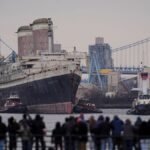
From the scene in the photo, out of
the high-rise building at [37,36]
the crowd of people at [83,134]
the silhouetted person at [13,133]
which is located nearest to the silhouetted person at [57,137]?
the crowd of people at [83,134]

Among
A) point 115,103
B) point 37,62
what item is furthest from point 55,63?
point 115,103

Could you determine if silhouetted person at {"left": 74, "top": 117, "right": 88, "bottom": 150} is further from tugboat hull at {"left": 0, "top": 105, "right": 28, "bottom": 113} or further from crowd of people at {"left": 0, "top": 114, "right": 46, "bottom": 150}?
tugboat hull at {"left": 0, "top": 105, "right": 28, "bottom": 113}

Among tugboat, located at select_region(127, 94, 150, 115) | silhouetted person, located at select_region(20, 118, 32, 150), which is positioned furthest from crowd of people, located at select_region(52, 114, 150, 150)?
tugboat, located at select_region(127, 94, 150, 115)

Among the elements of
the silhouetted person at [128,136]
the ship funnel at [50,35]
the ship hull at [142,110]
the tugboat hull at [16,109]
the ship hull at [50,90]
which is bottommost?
the silhouetted person at [128,136]

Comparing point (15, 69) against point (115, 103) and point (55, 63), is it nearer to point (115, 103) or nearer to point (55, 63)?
point (55, 63)

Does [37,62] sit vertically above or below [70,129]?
above

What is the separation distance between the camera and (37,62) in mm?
138875

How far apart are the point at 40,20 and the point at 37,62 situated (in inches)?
1324

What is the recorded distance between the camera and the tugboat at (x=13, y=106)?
126375mm

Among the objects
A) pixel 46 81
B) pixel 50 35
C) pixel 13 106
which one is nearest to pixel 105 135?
pixel 13 106

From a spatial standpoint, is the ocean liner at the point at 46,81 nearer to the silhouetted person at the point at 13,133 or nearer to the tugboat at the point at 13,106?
the tugboat at the point at 13,106

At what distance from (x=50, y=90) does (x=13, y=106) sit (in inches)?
260

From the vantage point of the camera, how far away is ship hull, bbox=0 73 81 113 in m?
126

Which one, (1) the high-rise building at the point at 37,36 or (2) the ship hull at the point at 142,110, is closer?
(2) the ship hull at the point at 142,110
